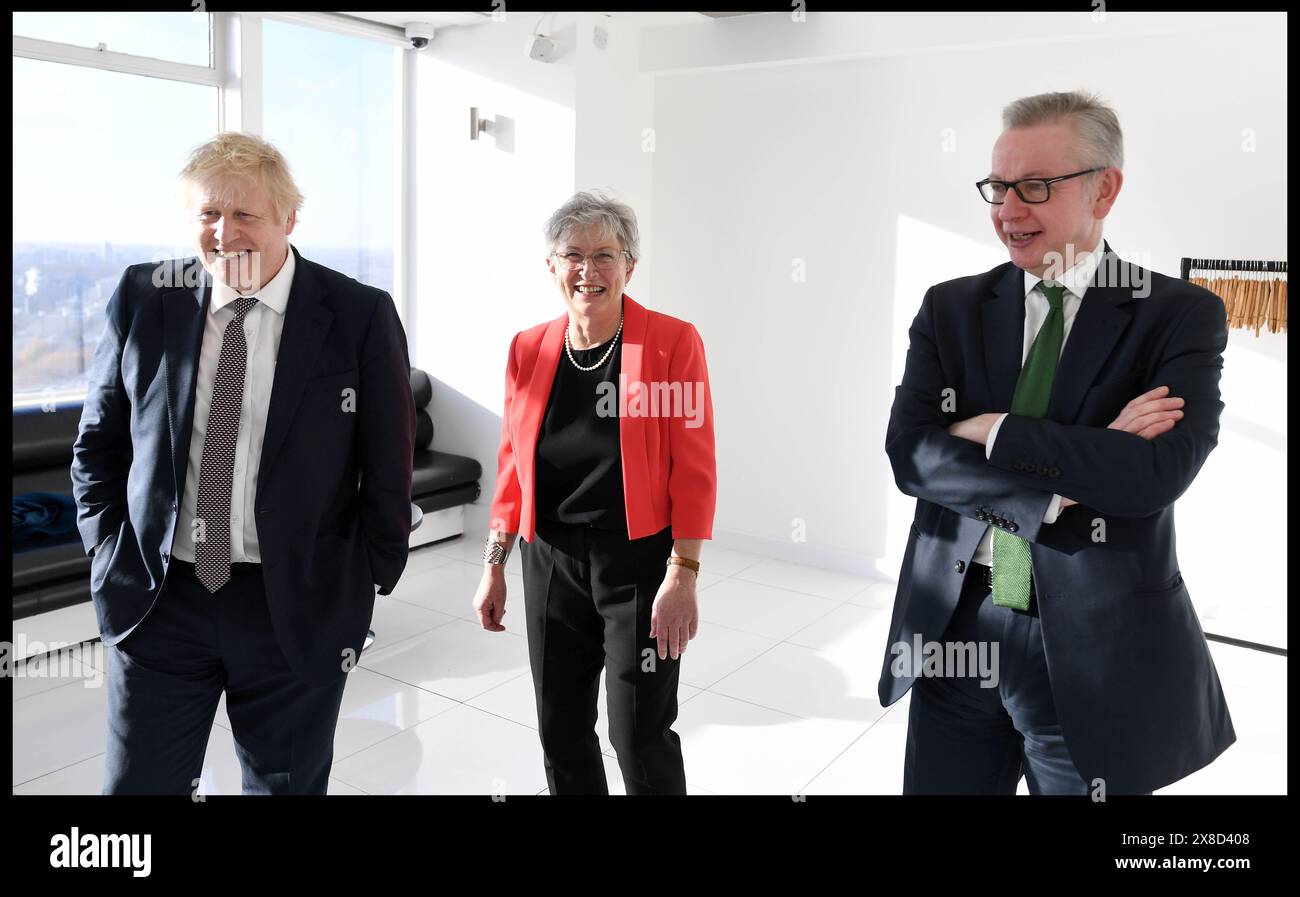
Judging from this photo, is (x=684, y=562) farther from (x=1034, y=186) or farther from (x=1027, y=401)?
(x=1034, y=186)

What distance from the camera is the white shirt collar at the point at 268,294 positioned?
2.04 meters

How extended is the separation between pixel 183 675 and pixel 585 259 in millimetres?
1187

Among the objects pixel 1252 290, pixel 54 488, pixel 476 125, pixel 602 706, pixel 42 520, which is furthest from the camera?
pixel 476 125

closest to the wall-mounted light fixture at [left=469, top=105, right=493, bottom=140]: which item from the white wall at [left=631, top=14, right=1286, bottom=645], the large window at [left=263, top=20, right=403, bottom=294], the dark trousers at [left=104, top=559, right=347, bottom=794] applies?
the large window at [left=263, top=20, right=403, bottom=294]

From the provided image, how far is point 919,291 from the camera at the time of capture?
17.9ft

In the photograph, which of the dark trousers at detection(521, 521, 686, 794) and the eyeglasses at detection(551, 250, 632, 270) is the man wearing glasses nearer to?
the dark trousers at detection(521, 521, 686, 794)

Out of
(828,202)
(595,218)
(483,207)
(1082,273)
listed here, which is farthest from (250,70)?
(1082,273)

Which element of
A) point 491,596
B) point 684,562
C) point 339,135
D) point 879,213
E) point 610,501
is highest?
point 339,135

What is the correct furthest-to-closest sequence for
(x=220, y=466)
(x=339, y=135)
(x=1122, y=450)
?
(x=339, y=135), (x=220, y=466), (x=1122, y=450)

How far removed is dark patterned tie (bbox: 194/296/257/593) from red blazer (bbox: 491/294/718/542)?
0.63m

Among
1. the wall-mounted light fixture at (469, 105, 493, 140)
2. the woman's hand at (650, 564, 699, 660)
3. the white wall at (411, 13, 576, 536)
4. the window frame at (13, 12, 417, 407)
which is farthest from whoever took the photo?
the wall-mounted light fixture at (469, 105, 493, 140)

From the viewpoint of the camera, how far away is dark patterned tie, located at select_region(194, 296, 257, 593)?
6.45ft

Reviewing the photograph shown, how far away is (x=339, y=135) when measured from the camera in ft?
20.3
